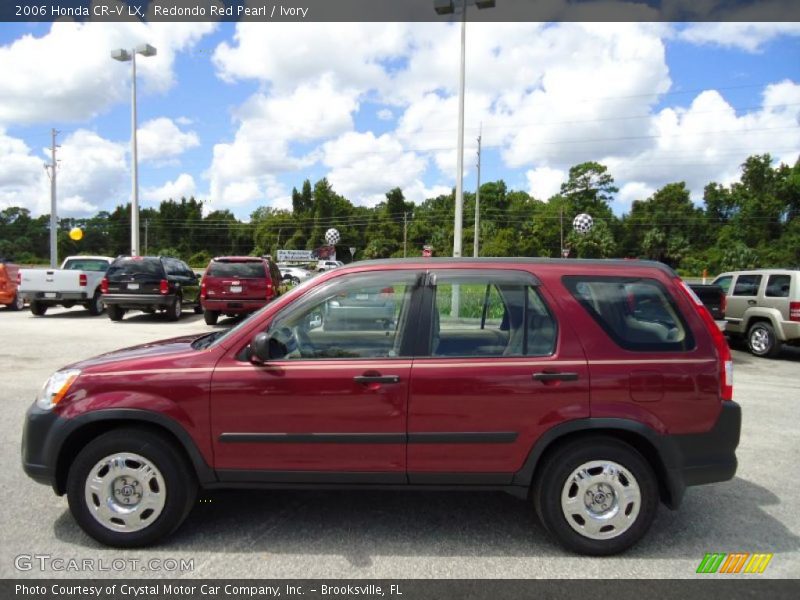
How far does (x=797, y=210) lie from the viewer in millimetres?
78438

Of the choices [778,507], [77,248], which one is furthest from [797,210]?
[77,248]

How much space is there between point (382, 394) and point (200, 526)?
155 cm

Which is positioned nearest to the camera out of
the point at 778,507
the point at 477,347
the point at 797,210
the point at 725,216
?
the point at 477,347

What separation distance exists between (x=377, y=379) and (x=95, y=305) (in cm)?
1704

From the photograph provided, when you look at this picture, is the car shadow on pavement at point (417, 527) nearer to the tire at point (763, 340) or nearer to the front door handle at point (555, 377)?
the front door handle at point (555, 377)

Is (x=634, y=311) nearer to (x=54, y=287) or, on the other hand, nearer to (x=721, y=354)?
(x=721, y=354)

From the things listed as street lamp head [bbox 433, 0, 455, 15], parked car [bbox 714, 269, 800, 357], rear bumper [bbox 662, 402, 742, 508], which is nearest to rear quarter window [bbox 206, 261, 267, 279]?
street lamp head [bbox 433, 0, 455, 15]

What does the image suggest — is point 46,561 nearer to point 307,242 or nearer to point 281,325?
point 281,325

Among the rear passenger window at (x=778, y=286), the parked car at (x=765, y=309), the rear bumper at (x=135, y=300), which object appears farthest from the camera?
the rear bumper at (x=135, y=300)

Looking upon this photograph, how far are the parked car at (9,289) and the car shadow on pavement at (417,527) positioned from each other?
18.0 metres

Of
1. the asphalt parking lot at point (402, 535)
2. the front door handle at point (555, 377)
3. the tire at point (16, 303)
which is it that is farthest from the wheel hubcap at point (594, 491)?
the tire at point (16, 303)

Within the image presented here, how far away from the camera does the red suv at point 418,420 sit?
3381 mm

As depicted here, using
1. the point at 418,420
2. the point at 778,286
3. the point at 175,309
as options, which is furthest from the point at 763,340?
the point at 175,309

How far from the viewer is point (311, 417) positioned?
3.40 m
